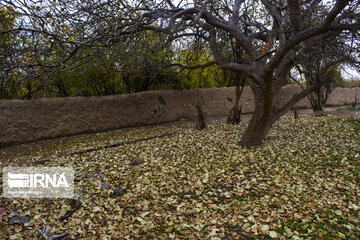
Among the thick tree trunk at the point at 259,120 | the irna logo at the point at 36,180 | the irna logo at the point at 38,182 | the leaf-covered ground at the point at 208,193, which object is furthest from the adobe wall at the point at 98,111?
the thick tree trunk at the point at 259,120

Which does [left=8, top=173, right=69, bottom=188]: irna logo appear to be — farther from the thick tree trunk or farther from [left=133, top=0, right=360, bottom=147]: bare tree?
the thick tree trunk

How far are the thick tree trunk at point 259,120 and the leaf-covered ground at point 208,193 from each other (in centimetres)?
31

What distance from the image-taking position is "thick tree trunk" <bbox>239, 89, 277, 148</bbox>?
6.16 metres

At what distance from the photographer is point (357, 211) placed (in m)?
3.57

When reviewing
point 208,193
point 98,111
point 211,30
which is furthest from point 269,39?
point 98,111

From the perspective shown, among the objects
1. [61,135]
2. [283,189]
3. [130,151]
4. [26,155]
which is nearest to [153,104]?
[61,135]

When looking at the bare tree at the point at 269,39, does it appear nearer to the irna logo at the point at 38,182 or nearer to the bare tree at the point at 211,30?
the bare tree at the point at 211,30

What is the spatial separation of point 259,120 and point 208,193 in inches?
114

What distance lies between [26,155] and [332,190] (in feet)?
23.5

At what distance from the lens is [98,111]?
9.39m

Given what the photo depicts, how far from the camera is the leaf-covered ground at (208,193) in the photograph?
3.21 m

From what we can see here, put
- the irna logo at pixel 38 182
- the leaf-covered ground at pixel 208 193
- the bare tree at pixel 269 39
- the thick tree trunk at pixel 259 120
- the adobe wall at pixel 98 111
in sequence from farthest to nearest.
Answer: the adobe wall at pixel 98 111 < the thick tree trunk at pixel 259 120 < the bare tree at pixel 269 39 < the irna logo at pixel 38 182 < the leaf-covered ground at pixel 208 193

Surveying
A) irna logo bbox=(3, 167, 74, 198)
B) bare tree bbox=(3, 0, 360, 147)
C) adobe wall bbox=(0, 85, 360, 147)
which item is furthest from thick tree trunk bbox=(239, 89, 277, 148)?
adobe wall bbox=(0, 85, 360, 147)

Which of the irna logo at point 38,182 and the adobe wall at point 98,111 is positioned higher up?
the adobe wall at point 98,111
